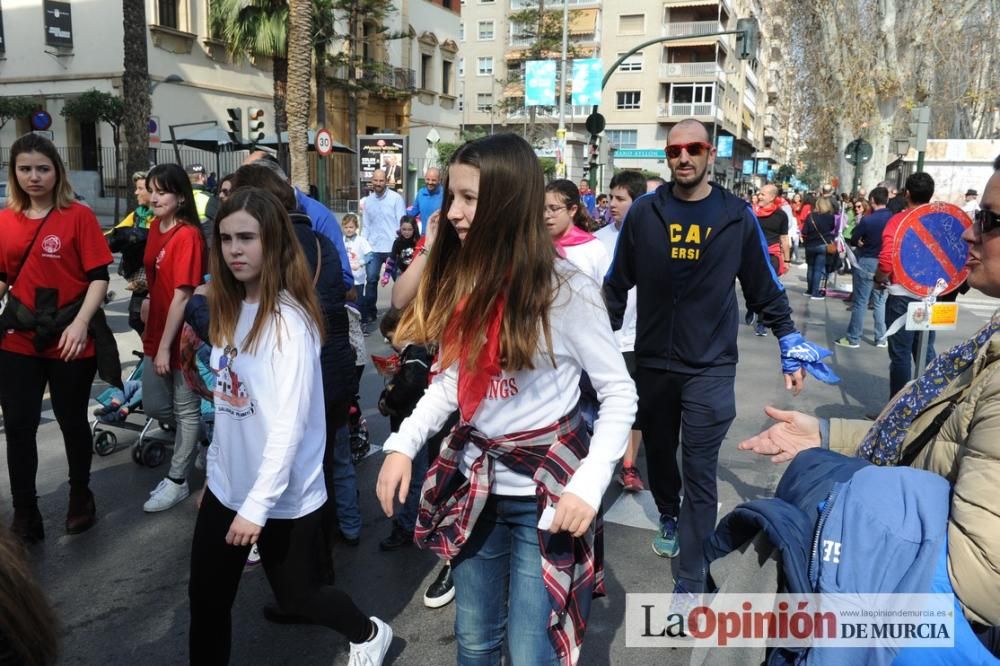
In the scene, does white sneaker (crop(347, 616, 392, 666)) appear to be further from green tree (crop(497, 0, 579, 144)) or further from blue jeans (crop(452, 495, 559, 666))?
green tree (crop(497, 0, 579, 144))

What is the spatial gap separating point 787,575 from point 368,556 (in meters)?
2.91

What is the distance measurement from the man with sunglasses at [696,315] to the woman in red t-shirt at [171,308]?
2.40 metres

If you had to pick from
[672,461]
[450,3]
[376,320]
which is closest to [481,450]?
[672,461]

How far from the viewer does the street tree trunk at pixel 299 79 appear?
1688cm

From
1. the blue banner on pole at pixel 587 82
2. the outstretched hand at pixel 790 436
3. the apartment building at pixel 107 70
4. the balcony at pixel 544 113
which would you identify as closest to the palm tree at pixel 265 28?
the apartment building at pixel 107 70

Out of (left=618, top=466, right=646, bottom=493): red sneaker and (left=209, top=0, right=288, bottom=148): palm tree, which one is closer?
(left=618, top=466, right=646, bottom=493): red sneaker

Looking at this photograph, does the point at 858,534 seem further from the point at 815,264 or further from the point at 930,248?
the point at 815,264

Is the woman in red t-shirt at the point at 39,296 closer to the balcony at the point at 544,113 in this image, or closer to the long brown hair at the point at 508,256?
the long brown hair at the point at 508,256

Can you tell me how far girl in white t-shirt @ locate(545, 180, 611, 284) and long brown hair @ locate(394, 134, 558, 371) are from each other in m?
2.27

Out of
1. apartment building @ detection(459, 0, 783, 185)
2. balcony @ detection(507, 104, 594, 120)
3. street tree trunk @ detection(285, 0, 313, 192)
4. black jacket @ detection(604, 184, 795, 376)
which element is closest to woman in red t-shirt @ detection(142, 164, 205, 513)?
black jacket @ detection(604, 184, 795, 376)

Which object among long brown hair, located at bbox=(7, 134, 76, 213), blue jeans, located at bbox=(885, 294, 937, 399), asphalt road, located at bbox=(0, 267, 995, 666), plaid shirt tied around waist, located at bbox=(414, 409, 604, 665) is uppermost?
long brown hair, located at bbox=(7, 134, 76, 213)

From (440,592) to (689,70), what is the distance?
56.2 meters

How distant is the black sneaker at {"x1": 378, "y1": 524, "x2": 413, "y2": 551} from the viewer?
399 cm

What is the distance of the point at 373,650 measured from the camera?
2791mm
